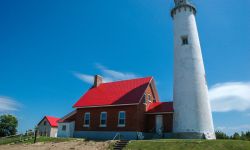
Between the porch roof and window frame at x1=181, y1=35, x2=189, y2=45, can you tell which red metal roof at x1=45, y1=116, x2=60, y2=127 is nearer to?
the porch roof

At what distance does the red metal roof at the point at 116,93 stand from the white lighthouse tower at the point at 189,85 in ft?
14.7

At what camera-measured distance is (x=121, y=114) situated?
26203 mm

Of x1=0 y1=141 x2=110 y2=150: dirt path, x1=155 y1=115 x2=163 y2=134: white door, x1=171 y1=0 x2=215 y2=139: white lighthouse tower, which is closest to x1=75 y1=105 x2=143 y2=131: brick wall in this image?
x1=155 y1=115 x2=163 y2=134: white door

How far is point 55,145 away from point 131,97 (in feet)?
30.0

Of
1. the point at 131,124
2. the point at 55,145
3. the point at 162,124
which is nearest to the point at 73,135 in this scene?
the point at 55,145

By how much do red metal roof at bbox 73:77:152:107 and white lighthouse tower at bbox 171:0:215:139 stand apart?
4468mm

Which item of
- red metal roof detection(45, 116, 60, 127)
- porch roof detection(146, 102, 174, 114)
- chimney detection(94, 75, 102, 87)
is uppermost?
chimney detection(94, 75, 102, 87)

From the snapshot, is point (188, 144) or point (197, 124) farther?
point (197, 124)

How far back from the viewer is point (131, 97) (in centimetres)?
2623

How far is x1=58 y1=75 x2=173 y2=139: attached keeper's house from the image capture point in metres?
25.1

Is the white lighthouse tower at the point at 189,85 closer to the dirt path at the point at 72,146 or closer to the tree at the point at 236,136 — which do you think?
the tree at the point at 236,136

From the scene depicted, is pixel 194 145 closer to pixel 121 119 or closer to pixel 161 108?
pixel 161 108

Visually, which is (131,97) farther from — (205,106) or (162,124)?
(205,106)

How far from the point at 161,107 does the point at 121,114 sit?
447cm
